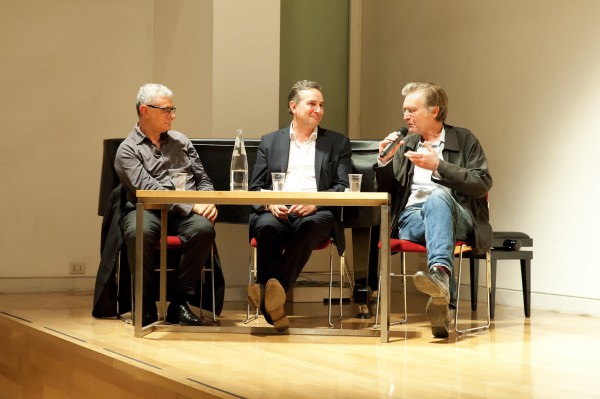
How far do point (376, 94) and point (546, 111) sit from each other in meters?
1.70

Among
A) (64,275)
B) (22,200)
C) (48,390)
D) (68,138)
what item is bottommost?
(48,390)

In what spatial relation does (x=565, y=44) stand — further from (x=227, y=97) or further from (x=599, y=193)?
(x=227, y=97)

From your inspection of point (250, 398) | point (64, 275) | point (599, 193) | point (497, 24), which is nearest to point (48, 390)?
point (250, 398)

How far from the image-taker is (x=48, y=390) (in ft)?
13.3

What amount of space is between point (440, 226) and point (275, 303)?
32.5 inches

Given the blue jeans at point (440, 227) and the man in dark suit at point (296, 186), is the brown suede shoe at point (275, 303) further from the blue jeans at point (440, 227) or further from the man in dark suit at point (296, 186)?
→ the blue jeans at point (440, 227)

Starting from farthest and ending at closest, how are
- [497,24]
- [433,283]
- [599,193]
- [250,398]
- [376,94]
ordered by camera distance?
[376,94], [497,24], [599,193], [433,283], [250,398]

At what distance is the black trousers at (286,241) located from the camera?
4336 millimetres

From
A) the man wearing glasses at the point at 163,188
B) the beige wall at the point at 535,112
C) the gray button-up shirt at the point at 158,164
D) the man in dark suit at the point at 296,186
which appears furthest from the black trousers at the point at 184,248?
the beige wall at the point at 535,112

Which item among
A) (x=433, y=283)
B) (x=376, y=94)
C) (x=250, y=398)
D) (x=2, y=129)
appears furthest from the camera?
(x=376, y=94)

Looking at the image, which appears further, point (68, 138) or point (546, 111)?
point (68, 138)

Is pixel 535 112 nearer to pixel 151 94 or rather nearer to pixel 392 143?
pixel 392 143

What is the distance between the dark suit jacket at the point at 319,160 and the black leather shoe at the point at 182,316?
72 cm

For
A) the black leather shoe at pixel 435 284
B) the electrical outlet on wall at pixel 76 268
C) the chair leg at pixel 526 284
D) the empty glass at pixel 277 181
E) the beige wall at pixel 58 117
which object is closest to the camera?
the black leather shoe at pixel 435 284
